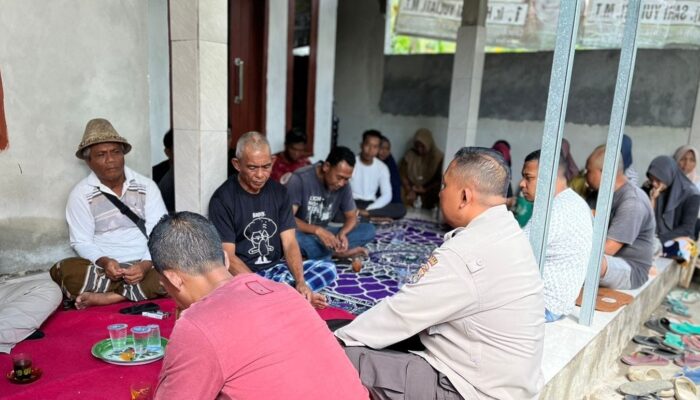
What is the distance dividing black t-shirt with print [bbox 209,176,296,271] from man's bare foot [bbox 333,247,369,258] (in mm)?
993

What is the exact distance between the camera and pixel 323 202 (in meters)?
4.65

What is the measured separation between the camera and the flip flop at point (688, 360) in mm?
3854

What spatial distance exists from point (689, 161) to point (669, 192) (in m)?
1.18

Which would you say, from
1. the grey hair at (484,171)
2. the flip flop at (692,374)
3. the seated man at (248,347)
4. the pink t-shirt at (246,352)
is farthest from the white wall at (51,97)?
the flip flop at (692,374)

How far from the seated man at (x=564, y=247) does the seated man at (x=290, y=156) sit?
3040 millimetres

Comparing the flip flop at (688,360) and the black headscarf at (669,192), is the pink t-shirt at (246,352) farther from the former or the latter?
the black headscarf at (669,192)

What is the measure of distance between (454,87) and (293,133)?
2.42 metres

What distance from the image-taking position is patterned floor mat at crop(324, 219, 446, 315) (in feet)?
13.3

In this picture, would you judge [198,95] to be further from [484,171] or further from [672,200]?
[672,200]

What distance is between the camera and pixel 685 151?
250 inches

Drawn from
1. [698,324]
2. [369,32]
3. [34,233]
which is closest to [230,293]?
[34,233]

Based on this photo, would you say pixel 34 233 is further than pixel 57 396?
Yes

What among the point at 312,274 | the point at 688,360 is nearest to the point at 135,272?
the point at 312,274

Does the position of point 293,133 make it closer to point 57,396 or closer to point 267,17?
point 267,17
